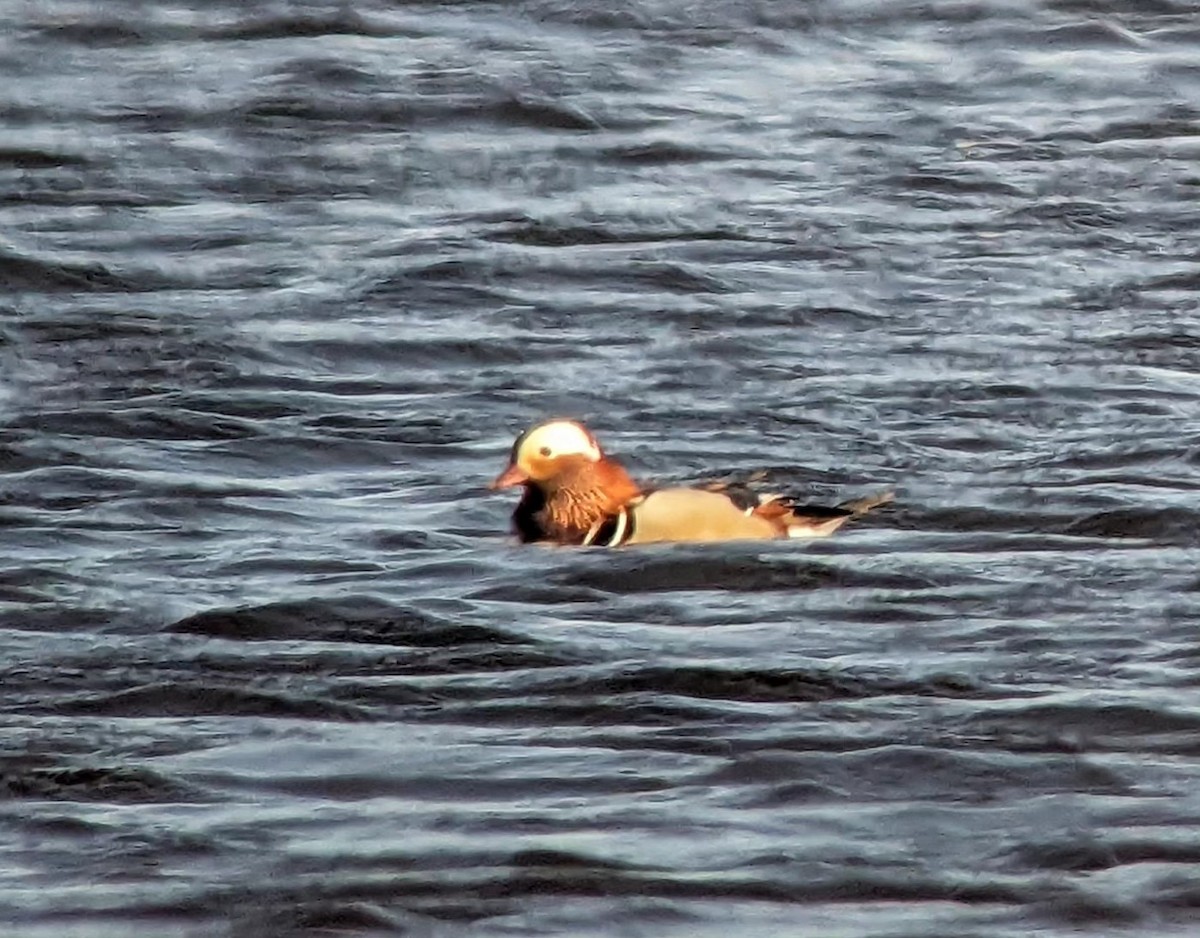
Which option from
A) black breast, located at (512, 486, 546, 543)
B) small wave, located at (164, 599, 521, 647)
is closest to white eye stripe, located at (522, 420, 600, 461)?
black breast, located at (512, 486, 546, 543)

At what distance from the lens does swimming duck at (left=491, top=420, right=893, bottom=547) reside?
10062mm

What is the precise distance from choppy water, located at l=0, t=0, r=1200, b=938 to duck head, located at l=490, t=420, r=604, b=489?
0.26m

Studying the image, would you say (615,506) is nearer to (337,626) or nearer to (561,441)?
(561,441)

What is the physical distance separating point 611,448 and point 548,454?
3.42 feet

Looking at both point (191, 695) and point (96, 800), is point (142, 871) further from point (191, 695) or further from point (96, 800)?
point (191, 695)

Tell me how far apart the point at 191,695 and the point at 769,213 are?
21.0 feet

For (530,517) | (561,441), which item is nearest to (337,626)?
(530,517)

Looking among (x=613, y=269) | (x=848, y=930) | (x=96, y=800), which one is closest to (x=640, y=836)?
(x=848, y=930)

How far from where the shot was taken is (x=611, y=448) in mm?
11398

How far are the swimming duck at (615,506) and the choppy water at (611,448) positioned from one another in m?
0.14

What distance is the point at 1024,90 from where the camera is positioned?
1661 cm

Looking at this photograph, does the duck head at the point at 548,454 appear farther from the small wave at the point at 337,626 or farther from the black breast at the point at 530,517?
the small wave at the point at 337,626

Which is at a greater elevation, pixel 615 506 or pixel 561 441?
pixel 561 441

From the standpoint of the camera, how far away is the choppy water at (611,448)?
291 inches
